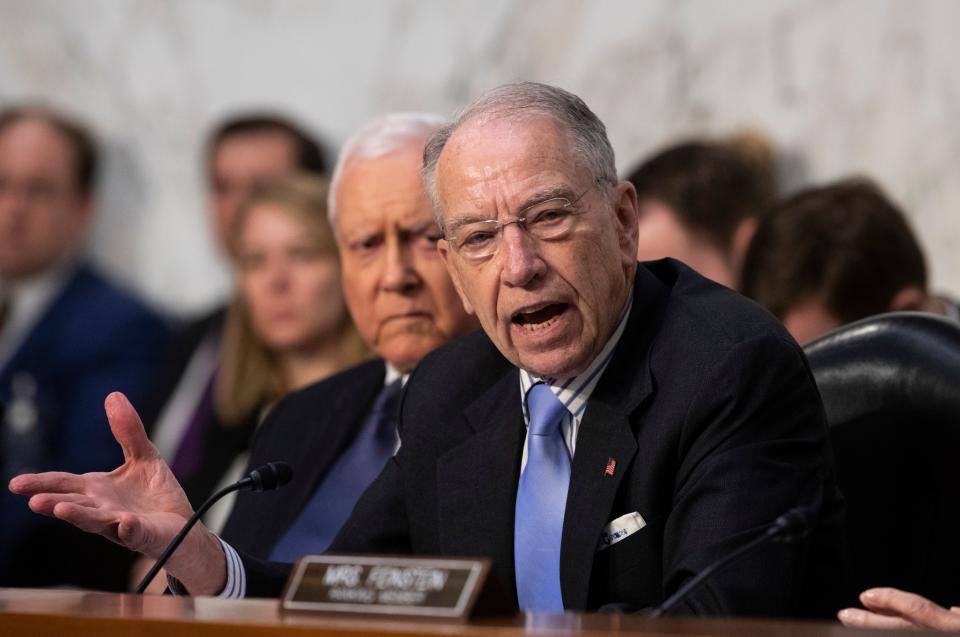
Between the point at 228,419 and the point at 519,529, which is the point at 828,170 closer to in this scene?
the point at 228,419

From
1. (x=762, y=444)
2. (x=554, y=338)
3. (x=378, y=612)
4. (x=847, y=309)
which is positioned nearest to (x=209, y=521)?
(x=847, y=309)

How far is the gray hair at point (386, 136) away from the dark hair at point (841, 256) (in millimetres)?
794

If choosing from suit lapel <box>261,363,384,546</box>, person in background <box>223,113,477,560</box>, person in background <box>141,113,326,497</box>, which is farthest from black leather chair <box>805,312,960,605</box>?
person in background <box>141,113,326,497</box>

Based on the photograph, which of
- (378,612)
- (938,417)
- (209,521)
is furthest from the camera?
(209,521)

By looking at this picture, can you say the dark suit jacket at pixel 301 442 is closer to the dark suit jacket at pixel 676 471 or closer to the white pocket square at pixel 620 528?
the dark suit jacket at pixel 676 471

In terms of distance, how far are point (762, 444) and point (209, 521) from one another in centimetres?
243

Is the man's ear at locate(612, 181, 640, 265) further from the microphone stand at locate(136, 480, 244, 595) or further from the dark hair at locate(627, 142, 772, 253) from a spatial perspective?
the dark hair at locate(627, 142, 772, 253)

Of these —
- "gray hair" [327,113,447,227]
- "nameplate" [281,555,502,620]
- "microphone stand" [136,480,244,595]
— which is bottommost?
"microphone stand" [136,480,244,595]

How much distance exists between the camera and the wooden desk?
1.44 meters

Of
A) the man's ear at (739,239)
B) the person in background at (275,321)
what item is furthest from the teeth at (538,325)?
the person in background at (275,321)

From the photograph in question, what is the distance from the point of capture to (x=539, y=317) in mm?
2246

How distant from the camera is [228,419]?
4.45 meters

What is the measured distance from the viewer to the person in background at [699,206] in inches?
151

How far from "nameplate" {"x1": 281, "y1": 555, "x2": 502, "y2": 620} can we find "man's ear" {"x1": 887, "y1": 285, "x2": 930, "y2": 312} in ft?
6.28
